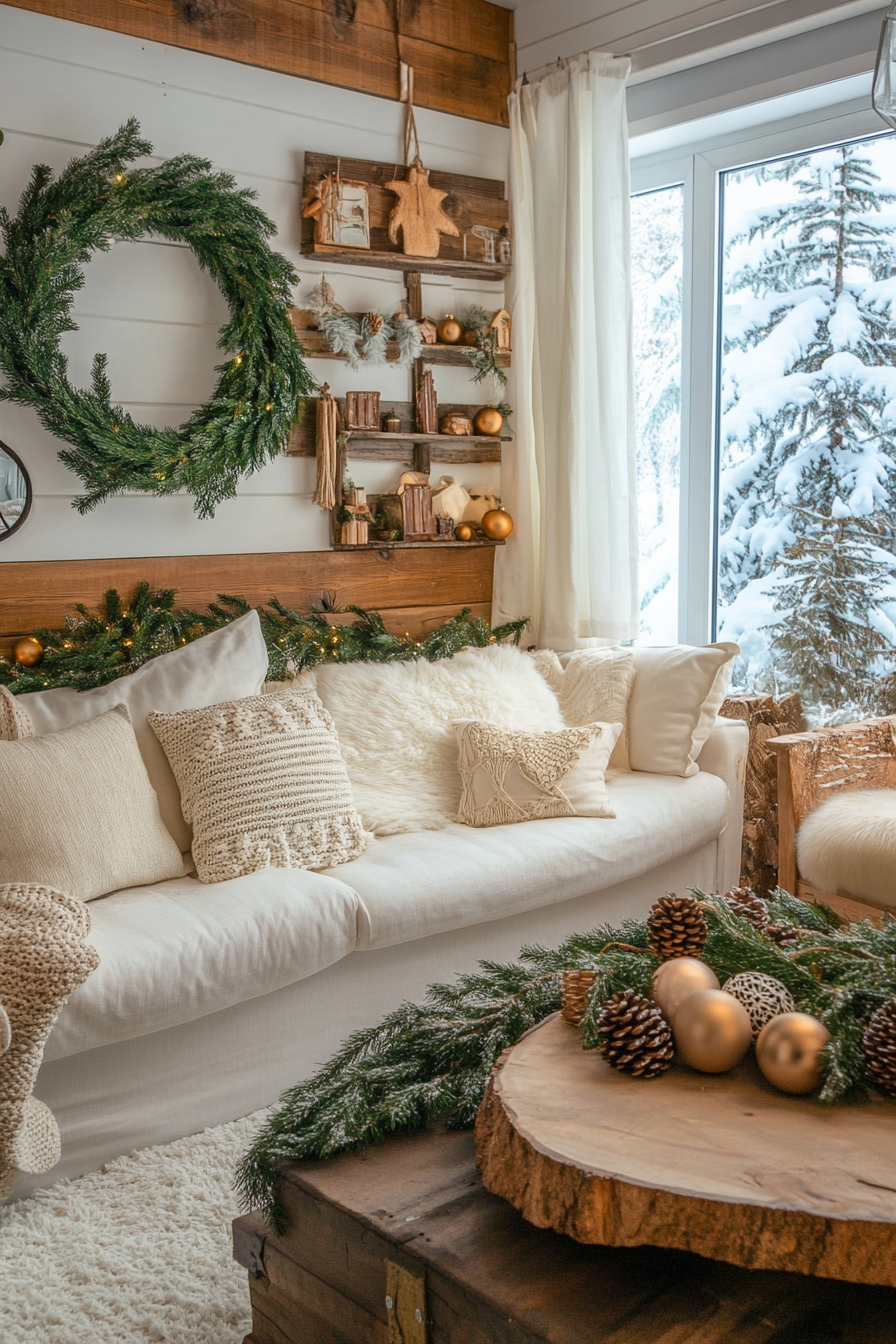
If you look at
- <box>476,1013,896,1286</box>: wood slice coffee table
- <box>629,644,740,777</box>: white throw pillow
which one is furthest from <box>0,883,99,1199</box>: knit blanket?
<box>629,644,740,777</box>: white throw pillow

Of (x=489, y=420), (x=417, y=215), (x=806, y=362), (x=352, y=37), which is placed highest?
(x=352, y=37)

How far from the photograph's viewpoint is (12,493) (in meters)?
2.64

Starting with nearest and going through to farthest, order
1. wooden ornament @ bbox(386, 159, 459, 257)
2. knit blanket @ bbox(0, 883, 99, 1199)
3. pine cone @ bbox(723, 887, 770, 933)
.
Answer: pine cone @ bbox(723, 887, 770, 933)
knit blanket @ bbox(0, 883, 99, 1199)
wooden ornament @ bbox(386, 159, 459, 257)

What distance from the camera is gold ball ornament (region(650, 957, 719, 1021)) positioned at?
121 centimetres

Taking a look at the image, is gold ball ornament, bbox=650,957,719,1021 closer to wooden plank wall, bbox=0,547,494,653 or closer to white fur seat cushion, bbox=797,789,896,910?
white fur seat cushion, bbox=797,789,896,910

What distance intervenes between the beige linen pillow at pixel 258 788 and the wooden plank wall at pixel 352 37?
1768 millimetres

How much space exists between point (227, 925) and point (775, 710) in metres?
1.86

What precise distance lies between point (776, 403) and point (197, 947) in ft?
7.89

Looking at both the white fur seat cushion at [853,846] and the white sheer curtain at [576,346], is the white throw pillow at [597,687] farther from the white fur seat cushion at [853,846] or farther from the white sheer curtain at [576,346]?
the white fur seat cushion at [853,846]

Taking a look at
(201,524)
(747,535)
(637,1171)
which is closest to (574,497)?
(747,535)

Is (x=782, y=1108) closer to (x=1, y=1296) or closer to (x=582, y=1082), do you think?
(x=582, y=1082)

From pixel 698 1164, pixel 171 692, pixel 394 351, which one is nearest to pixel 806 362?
pixel 394 351

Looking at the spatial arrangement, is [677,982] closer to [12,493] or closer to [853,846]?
[853,846]

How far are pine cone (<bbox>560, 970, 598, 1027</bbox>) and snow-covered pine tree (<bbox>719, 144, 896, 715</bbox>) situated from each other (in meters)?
2.31
